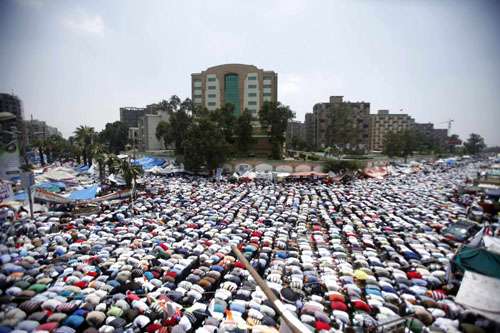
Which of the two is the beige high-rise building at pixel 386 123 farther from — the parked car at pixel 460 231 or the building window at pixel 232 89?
the parked car at pixel 460 231

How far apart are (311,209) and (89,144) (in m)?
38.8

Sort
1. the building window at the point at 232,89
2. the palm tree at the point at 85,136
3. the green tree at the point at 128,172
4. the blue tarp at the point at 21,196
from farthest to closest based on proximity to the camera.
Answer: the building window at the point at 232,89, the palm tree at the point at 85,136, the green tree at the point at 128,172, the blue tarp at the point at 21,196

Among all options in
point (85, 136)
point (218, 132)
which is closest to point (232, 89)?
point (218, 132)

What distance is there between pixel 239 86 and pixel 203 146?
32092 mm

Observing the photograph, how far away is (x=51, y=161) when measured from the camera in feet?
183

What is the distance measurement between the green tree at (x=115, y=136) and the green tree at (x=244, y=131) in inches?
1830

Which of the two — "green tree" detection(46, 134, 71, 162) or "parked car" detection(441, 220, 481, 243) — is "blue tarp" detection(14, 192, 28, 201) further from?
"green tree" detection(46, 134, 71, 162)

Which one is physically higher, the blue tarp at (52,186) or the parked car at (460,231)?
the blue tarp at (52,186)

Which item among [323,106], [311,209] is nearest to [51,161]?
[311,209]

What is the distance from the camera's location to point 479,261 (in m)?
9.88

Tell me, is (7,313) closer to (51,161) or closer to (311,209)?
(311,209)

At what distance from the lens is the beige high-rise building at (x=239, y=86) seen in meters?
62.1

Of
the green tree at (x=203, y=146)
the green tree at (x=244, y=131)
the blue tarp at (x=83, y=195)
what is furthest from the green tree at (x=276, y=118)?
the blue tarp at (x=83, y=195)

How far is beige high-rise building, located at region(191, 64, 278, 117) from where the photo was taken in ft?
204
